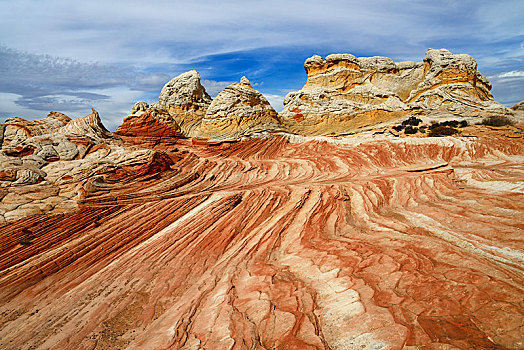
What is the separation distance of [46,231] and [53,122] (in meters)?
9.31

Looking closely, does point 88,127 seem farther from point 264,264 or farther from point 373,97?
point 373,97

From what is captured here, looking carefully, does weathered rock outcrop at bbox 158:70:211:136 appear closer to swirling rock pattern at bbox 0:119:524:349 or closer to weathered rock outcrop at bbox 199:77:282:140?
weathered rock outcrop at bbox 199:77:282:140

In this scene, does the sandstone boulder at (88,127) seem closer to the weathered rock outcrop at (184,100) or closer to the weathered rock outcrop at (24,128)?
the weathered rock outcrop at (24,128)

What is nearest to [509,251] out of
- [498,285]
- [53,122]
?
[498,285]

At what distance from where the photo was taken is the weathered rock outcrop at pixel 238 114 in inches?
771

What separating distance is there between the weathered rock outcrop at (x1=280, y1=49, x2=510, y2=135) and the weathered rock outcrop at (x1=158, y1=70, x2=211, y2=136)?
10033 millimetres

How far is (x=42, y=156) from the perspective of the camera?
27.9 feet

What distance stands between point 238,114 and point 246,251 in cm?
1573

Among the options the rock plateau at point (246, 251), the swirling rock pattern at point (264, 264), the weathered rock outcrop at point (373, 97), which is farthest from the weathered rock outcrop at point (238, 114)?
the weathered rock outcrop at point (373, 97)

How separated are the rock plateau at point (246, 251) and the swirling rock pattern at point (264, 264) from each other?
0.03 metres

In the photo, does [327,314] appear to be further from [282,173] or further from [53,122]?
[53,122]

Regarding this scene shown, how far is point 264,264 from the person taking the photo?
17.2ft

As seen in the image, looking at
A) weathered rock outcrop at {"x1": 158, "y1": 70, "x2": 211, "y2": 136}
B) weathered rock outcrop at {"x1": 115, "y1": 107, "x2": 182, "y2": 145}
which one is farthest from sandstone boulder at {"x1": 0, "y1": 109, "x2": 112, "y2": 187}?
weathered rock outcrop at {"x1": 158, "y1": 70, "x2": 211, "y2": 136}

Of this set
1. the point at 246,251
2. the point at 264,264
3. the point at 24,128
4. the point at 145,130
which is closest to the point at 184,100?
the point at 145,130
